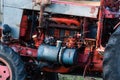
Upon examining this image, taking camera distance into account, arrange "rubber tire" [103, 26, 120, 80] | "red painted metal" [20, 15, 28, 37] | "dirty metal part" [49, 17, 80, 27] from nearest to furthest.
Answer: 1. "rubber tire" [103, 26, 120, 80]
2. "dirty metal part" [49, 17, 80, 27]
3. "red painted metal" [20, 15, 28, 37]

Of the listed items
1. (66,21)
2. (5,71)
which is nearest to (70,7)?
(66,21)

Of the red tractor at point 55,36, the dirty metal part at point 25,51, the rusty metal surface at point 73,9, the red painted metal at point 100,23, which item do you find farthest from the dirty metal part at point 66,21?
the dirty metal part at point 25,51

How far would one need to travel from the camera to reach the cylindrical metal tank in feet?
Answer: 25.5

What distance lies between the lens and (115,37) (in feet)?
22.1

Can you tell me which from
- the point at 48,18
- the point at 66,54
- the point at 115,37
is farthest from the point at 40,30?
the point at 115,37

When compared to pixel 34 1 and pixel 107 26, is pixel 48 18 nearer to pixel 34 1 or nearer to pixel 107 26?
pixel 34 1

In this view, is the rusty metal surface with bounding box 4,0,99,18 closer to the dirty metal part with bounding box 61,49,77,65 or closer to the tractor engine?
the tractor engine

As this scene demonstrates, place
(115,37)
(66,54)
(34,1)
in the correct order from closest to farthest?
(115,37) → (66,54) → (34,1)

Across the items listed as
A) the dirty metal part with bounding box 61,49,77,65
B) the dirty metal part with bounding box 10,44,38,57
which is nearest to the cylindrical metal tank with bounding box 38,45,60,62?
the dirty metal part with bounding box 61,49,77,65

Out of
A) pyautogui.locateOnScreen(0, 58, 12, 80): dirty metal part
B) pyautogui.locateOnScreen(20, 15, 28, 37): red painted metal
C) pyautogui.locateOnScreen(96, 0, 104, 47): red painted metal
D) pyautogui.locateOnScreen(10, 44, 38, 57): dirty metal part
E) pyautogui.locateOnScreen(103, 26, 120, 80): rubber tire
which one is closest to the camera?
pyautogui.locateOnScreen(103, 26, 120, 80): rubber tire

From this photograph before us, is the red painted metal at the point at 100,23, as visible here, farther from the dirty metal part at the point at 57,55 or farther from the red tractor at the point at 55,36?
the dirty metal part at the point at 57,55

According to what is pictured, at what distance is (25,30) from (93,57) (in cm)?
147

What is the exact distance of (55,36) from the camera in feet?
27.2

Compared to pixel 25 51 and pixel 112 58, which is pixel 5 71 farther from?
pixel 112 58
